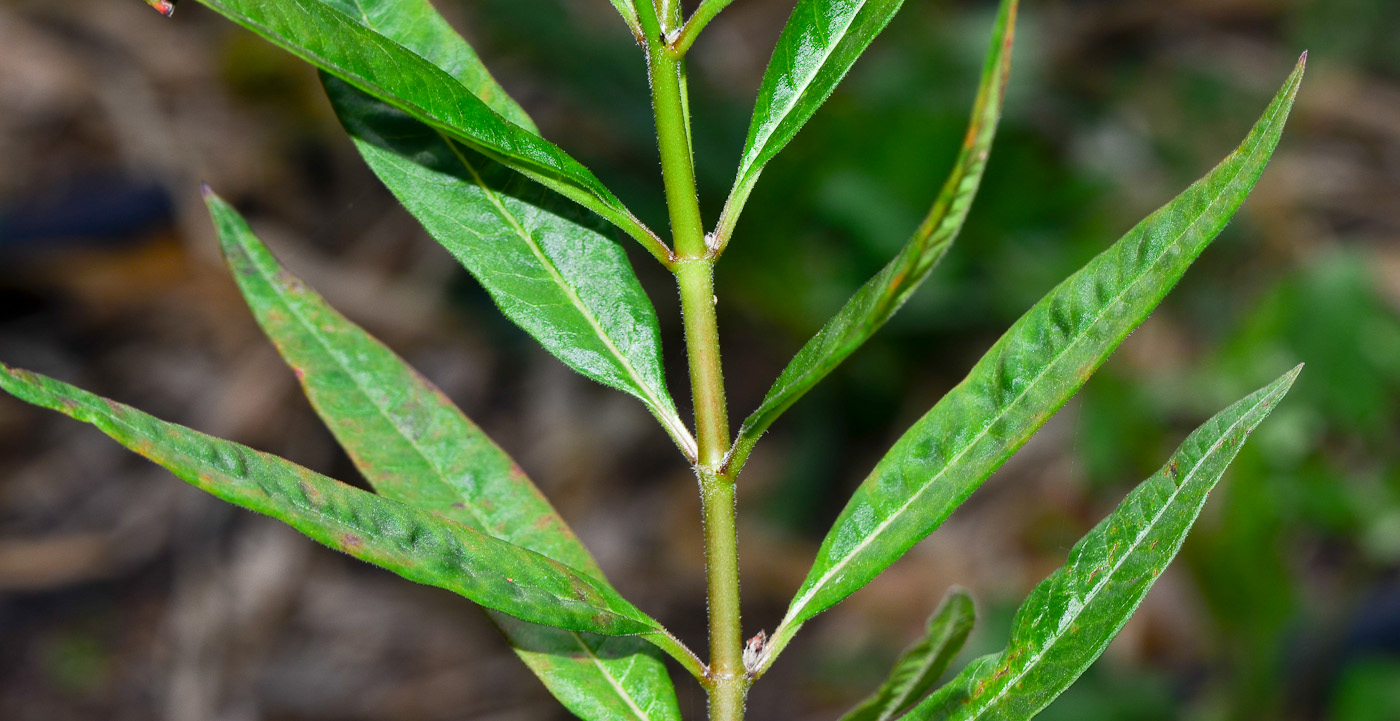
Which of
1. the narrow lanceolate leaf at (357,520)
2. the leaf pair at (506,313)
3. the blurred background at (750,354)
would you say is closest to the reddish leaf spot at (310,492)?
the narrow lanceolate leaf at (357,520)

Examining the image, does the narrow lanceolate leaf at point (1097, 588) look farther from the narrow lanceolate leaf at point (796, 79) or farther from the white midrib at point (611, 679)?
the narrow lanceolate leaf at point (796, 79)

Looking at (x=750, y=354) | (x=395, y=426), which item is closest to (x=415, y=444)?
(x=395, y=426)

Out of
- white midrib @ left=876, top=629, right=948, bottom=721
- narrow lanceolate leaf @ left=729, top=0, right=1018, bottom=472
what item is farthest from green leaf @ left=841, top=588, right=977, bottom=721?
narrow lanceolate leaf @ left=729, top=0, right=1018, bottom=472

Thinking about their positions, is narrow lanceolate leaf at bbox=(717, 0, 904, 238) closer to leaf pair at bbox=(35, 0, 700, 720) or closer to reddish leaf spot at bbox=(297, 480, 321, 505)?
leaf pair at bbox=(35, 0, 700, 720)

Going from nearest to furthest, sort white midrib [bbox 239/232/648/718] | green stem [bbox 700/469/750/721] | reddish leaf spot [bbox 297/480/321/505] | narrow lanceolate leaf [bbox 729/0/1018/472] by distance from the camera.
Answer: narrow lanceolate leaf [bbox 729/0/1018/472] → reddish leaf spot [bbox 297/480/321/505] → green stem [bbox 700/469/750/721] → white midrib [bbox 239/232/648/718]

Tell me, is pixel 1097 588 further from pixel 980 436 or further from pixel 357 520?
pixel 357 520

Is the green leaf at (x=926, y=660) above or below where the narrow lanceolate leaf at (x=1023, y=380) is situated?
below
